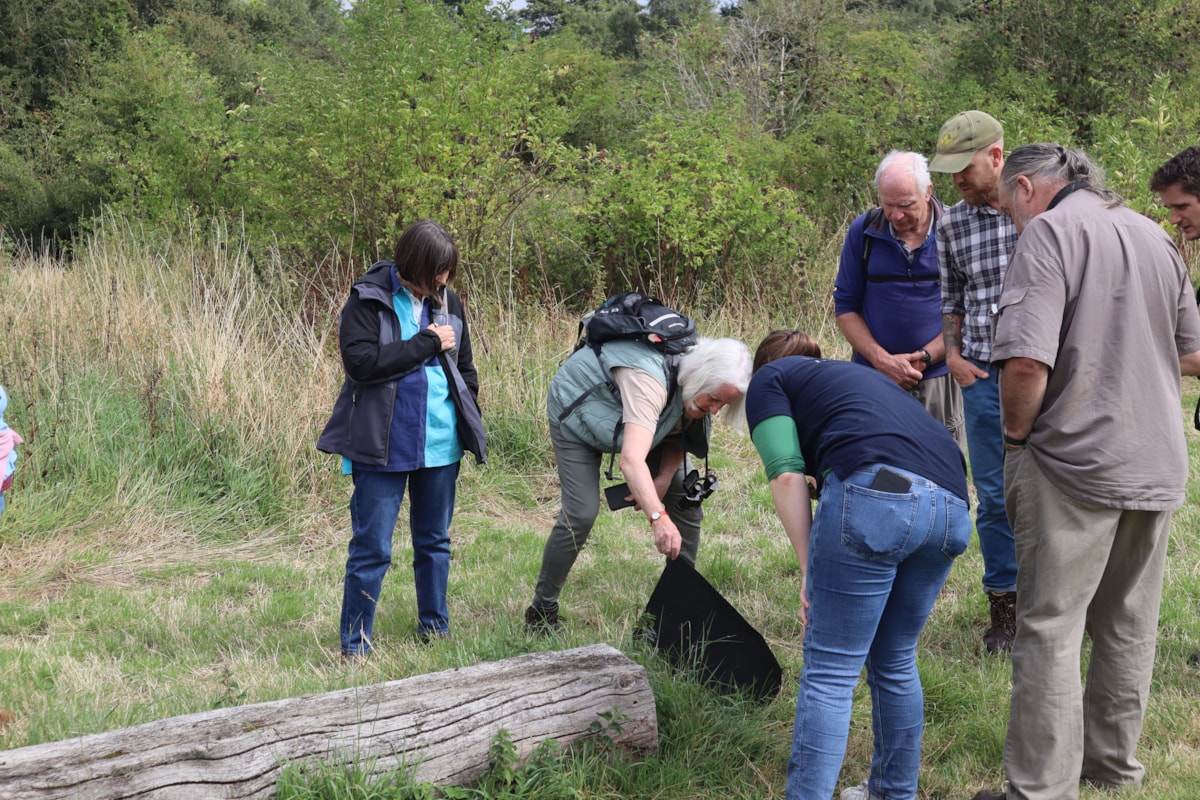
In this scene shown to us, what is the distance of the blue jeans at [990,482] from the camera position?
4.42m

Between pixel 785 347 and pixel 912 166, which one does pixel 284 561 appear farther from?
pixel 912 166

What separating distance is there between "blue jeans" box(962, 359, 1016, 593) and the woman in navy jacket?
2.05m

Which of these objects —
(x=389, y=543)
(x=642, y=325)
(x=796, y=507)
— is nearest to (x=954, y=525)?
(x=796, y=507)

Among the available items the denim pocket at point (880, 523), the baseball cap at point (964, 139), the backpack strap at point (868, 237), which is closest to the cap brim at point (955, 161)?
the baseball cap at point (964, 139)

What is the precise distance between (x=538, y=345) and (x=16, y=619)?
4254 mm

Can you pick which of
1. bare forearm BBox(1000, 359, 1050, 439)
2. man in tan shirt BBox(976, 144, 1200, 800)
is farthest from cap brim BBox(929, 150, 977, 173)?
bare forearm BBox(1000, 359, 1050, 439)

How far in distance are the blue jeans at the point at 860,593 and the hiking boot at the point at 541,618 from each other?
1.76 meters

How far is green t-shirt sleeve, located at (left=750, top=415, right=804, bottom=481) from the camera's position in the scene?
2984 millimetres

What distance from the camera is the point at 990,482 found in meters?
4.45

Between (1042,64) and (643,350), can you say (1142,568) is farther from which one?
(1042,64)

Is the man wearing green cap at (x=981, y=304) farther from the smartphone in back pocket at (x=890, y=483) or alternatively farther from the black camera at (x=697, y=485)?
the smartphone in back pocket at (x=890, y=483)

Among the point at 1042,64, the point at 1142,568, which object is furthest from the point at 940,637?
the point at 1042,64

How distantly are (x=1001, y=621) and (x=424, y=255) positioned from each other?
9.18ft

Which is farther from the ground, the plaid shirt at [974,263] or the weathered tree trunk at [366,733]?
the plaid shirt at [974,263]
